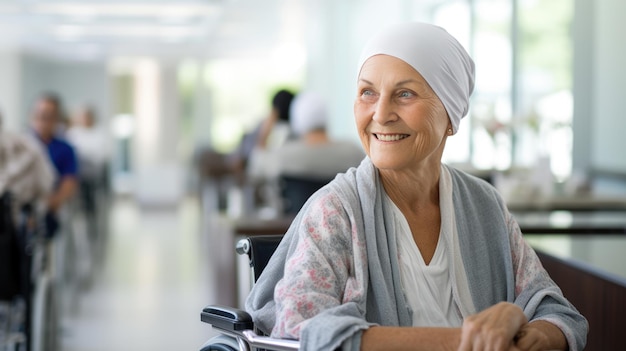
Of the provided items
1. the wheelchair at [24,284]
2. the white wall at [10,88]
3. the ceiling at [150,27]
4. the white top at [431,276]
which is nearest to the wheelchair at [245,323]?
the white top at [431,276]

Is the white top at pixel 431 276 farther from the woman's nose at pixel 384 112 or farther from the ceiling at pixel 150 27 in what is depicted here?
the ceiling at pixel 150 27

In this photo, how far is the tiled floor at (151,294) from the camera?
5684 millimetres

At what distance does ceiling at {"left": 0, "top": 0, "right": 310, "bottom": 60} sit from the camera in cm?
1142

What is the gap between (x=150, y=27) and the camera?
46.4 feet

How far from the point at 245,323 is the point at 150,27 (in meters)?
12.7

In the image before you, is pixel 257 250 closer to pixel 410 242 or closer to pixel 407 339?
pixel 410 242

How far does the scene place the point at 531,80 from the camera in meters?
7.54

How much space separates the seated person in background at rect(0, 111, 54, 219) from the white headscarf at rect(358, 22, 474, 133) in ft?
11.2

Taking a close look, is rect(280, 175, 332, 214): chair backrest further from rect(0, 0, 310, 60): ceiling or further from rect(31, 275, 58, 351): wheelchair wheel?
rect(0, 0, 310, 60): ceiling

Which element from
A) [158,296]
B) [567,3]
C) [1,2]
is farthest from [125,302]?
[1,2]

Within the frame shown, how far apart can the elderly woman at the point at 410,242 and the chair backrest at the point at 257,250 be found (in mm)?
157

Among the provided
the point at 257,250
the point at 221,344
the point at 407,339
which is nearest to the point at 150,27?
the point at 257,250

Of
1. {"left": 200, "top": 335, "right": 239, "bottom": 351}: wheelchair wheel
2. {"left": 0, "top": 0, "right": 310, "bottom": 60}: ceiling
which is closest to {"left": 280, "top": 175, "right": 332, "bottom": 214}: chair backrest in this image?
{"left": 200, "top": 335, "right": 239, "bottom": 351}: wheelchair wheel

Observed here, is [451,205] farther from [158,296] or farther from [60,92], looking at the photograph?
[60,92]
